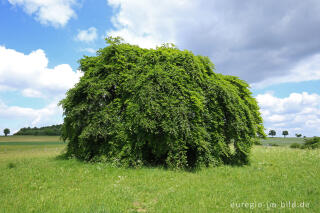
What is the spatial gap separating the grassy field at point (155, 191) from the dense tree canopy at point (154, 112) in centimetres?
172

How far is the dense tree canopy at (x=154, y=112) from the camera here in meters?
11.6

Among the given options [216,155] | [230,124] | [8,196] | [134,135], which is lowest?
[8,196]

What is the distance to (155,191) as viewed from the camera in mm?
7777

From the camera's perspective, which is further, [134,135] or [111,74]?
[111,74]

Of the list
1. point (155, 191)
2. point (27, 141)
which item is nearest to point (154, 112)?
point (155, 191)

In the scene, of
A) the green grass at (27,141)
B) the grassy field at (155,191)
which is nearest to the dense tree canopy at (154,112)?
the grassy field at (155,191)

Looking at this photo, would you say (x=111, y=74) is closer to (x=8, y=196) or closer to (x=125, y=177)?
(x=125, y=177)

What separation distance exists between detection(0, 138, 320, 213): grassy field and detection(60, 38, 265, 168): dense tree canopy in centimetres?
172

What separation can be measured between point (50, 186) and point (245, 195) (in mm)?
8389

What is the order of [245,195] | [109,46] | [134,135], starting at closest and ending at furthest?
1. [245,195]
2. [134,135]
3. [109,46]

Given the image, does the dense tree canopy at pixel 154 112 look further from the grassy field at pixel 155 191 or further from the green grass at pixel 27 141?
the green grass at pixel 27 141

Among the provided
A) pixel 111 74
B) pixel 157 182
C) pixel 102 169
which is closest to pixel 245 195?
pixel 157 182

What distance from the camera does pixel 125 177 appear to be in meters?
9.83

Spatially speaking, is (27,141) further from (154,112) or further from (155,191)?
(155,191)
